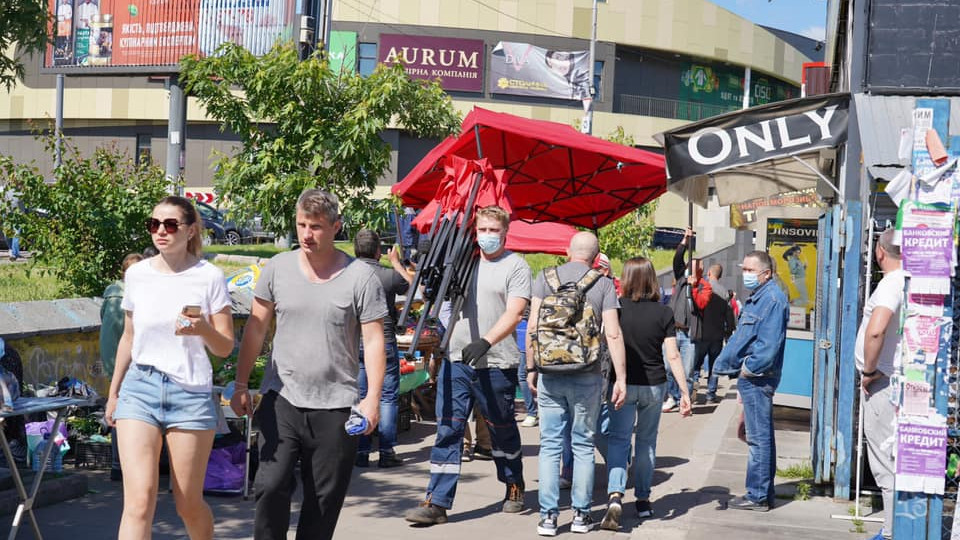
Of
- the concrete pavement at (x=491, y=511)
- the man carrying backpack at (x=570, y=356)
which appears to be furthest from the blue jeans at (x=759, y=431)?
the man carrying backpack at (x=570, y=356)

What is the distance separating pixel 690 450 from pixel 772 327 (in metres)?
3.24

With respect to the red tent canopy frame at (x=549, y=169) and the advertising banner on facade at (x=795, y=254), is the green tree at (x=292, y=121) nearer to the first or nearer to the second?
the red tent canopy frame at (x=549, y=169)

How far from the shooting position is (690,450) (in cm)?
1068

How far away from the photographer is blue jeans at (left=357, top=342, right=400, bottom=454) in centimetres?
907

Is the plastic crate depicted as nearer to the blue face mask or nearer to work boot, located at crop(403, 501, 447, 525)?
work boot, located at crop(403, 501, 447, 525)

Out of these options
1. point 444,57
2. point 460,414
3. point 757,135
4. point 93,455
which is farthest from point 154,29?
point 444,57

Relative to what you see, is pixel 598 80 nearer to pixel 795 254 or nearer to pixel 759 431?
pixel 795 254

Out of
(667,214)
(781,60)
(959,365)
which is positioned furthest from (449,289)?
(781,60)

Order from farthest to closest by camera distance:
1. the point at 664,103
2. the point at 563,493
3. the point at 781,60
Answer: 1. the point at 781,60
2. the point at 664,103
3. the point at 563,493

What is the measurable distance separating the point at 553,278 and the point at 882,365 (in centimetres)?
208

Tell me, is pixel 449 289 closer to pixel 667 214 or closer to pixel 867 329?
pixel 867 329

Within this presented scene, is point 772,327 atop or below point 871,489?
atop

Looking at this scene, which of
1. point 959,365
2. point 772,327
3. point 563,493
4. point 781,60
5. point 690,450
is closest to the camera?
point 959,365

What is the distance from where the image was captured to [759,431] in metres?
7.78
